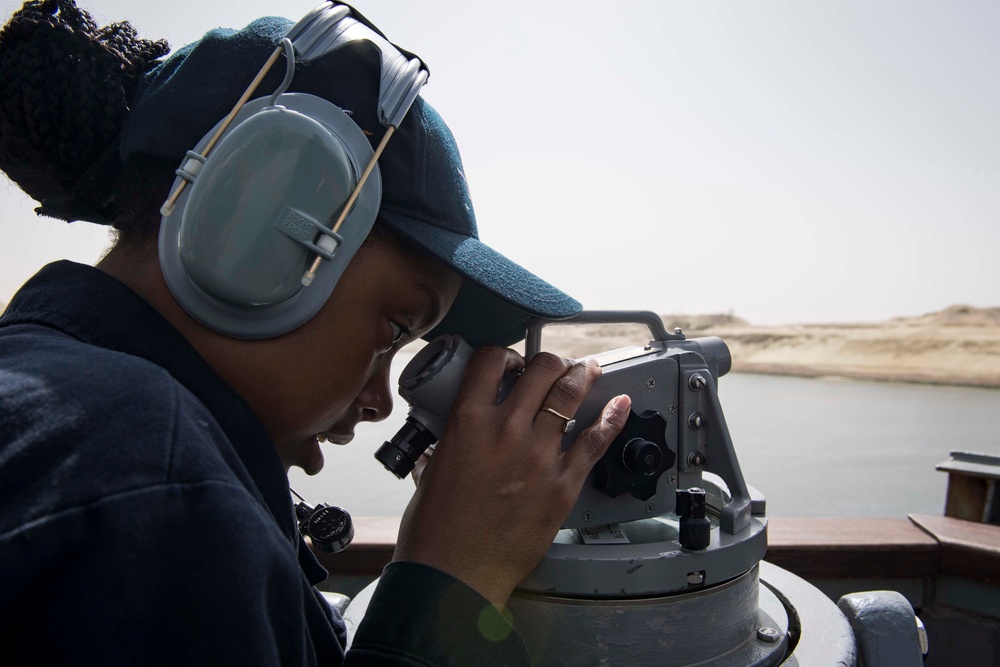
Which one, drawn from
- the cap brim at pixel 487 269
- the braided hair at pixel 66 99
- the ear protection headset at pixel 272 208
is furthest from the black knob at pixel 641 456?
the braided hair at pixel 66 99

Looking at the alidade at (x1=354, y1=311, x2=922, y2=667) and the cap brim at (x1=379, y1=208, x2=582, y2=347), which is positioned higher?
the cap brim at (x1=379, y1=208, x2=582, y2=347)

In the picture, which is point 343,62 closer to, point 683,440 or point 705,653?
point 683,440

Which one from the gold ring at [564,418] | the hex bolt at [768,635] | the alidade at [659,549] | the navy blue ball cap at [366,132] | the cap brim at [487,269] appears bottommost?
the hex bolt at [768,635]

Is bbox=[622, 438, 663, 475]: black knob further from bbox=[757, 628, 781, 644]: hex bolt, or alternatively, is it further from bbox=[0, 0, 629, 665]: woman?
bbox=[757, 628, 781, 644]: hex bolt

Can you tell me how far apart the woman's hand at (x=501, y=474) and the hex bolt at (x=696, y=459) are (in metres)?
0.23

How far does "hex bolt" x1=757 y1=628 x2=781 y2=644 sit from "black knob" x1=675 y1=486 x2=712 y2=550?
0.69ft

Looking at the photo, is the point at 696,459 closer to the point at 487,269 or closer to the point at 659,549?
the point at 659,549

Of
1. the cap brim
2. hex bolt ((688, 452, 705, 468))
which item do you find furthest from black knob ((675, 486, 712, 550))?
the cap brim

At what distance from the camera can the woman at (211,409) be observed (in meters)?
0.56

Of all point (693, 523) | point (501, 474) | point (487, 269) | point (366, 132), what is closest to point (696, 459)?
point (693, 523)

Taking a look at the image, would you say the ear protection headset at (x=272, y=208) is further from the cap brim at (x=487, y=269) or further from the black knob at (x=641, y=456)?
the black knob at (x=641, y=456)

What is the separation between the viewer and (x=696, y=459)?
1271mm

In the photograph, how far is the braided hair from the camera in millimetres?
850

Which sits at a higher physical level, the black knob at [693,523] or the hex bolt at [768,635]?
the black knob at [693,523]
